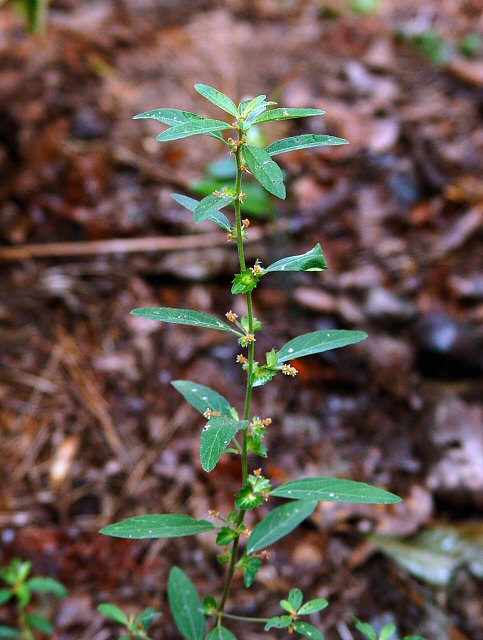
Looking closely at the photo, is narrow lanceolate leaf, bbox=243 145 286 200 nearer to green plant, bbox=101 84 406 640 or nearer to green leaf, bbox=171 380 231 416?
green plant, bbox=101 84 406 640

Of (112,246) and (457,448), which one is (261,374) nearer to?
(457,448)

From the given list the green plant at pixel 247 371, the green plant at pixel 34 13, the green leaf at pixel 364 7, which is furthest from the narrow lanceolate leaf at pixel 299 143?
the green leaf at pixel 364 7

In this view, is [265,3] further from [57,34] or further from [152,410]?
[152,410]

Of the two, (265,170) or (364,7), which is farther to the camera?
(364,7)

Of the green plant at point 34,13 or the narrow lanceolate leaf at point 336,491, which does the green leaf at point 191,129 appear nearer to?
the narrow lanceolate leaf at point 336,491

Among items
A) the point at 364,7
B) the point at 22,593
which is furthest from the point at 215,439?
the point at 364,7

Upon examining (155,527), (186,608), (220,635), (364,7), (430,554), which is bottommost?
(430,554)
